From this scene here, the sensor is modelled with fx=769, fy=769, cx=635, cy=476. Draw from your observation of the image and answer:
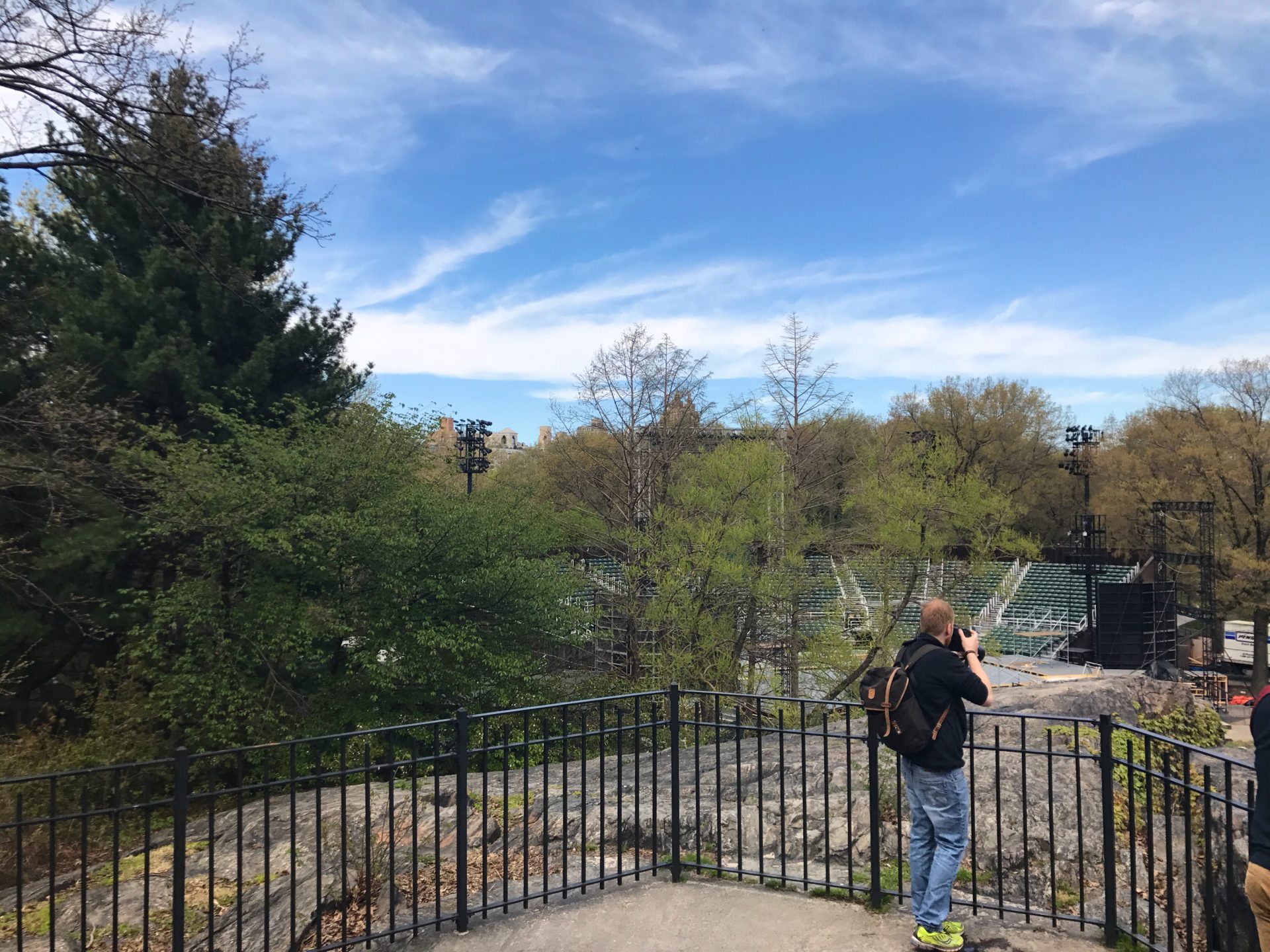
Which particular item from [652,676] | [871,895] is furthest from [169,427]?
[871,895]

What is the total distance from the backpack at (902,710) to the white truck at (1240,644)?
131ft

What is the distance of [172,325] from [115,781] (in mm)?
13346

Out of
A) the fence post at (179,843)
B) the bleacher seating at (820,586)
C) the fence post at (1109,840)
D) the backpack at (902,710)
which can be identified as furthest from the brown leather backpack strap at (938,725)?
the bleacher seating at (820,586)

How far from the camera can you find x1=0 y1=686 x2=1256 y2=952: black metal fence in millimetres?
3953

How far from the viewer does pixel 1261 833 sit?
2947mm

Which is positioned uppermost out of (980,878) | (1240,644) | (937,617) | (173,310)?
(173,310)

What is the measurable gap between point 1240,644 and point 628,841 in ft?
131

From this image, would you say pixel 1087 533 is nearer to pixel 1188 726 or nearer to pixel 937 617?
pixel 1188 726

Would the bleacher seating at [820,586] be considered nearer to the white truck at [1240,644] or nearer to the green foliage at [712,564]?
the green foliage at [712,564]

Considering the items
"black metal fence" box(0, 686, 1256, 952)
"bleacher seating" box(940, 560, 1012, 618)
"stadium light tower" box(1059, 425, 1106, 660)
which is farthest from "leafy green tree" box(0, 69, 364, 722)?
"stadium light tower" box(1059, 425, 1106, 660)

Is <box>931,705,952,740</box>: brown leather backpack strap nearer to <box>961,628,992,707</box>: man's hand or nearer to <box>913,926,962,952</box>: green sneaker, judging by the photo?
<box>961,628,992,707</box>: man's hand

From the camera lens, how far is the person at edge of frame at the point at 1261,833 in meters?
2.84

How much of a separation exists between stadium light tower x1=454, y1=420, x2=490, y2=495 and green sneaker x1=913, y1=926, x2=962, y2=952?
983 inches

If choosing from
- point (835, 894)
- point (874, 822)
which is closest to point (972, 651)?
point (874, 822)
